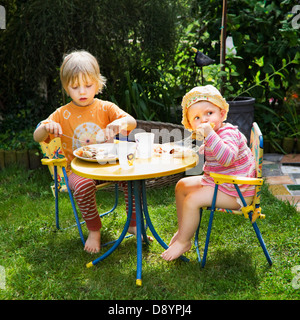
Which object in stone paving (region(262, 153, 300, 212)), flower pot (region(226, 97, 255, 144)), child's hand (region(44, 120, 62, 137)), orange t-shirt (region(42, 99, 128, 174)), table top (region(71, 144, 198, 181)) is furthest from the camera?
flower pot (region(226, 97, 255, 144))

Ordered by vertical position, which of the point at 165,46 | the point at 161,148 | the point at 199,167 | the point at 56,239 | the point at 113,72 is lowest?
the point at 56,239

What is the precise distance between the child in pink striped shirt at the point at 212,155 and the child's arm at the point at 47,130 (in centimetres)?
83

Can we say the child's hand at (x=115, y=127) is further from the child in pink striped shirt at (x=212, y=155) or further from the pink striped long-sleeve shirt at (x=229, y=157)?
the pink striped long-sleeve shirt at (x=229, y=157)

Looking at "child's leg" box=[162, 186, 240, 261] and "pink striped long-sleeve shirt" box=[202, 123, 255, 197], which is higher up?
"pink striped long-sleeve shirt" box=[202, 123, 255, 197]

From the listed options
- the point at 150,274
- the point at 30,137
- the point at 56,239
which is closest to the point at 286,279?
the point at 150,274

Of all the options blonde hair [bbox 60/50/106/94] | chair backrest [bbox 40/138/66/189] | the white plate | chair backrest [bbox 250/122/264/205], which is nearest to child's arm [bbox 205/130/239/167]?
chair backrest [bbox 250/122/264/205]

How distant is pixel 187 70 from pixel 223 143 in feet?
9.20

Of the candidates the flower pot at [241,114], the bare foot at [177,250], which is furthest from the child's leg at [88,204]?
the flower pot at [241,114]

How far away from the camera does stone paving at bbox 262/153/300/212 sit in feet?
11.5

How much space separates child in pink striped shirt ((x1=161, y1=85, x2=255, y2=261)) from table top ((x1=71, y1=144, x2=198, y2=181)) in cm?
17

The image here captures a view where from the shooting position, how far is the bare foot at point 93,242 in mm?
2691

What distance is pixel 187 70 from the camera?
4.81 meters

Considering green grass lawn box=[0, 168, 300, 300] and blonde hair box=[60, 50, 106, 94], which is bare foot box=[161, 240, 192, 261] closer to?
green grass lawn box=[0, 168, 300, 300]

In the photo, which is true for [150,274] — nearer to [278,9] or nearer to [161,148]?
[161,148]
